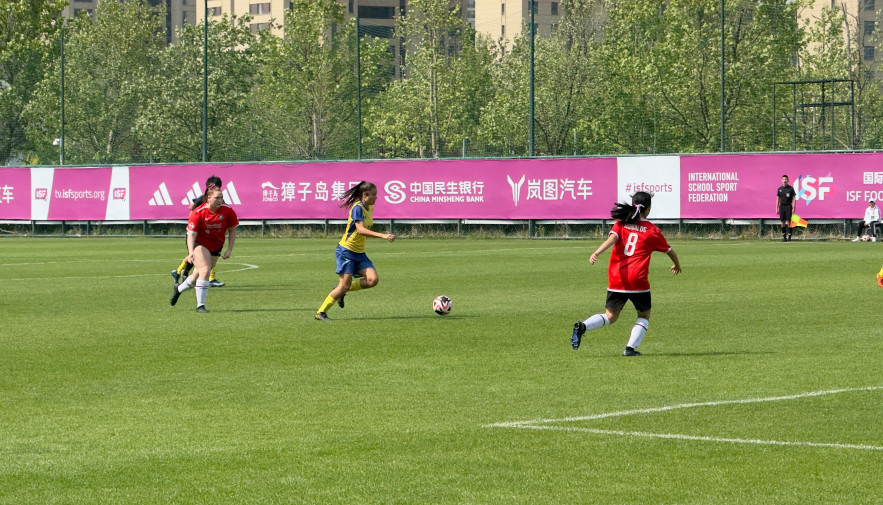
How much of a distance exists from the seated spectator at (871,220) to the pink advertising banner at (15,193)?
31.1 meters

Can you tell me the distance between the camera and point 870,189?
40.7 metres

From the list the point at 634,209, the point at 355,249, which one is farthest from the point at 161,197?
the point at 634,209

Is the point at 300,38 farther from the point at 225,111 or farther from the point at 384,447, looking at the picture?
the point at 384,447

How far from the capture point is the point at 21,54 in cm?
8556

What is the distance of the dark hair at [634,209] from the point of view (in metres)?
13.6

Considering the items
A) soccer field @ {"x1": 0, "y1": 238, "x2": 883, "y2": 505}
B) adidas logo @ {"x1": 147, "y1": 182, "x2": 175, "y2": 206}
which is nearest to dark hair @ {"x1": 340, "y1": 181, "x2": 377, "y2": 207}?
soccer field @ {"x1": 0, "y1": 238, "x2": 883, "y2": 505}

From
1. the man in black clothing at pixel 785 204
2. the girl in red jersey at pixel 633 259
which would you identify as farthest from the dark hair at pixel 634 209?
the man in black clothing at pixel 785 204

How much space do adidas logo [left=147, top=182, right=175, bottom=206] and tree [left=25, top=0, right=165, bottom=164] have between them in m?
28.8

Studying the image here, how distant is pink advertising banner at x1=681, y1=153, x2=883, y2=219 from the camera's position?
4081 cm

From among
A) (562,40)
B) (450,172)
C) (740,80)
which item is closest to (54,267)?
(450,172)

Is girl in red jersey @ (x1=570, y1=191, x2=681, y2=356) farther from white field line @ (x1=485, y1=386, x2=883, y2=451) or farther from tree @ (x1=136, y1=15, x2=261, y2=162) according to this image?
tree @ (x1=136, y1=15, x2=261, y2=162)

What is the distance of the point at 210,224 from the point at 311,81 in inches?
2579

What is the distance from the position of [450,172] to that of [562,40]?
31.9 m

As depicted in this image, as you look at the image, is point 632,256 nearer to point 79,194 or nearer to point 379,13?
point 79,194
